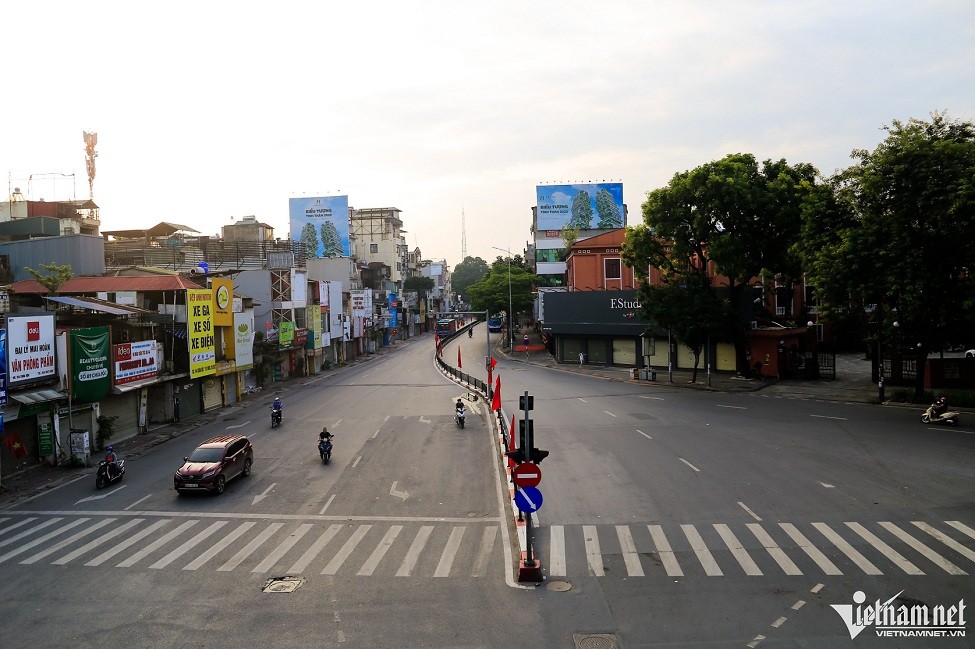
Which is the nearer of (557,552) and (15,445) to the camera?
(557,552)

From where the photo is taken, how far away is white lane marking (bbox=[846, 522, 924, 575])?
1470 centimetres

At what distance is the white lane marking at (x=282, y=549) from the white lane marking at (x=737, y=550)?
11.0m

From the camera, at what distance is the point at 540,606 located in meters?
13.5

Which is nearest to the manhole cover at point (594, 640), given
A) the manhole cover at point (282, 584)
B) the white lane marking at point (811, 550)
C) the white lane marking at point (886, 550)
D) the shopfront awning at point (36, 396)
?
the white lane marking at point (811, 550)

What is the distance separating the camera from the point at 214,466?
23281mm

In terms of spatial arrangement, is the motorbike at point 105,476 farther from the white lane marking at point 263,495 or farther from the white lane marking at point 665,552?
the white lane marking at point 665,552

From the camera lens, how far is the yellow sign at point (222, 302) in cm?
4438

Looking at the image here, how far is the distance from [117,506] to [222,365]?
77.3 ft

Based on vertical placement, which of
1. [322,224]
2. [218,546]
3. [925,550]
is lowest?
[218,546]

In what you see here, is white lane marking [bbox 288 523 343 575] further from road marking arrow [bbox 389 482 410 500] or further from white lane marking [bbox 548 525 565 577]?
white lane marking [bbox 548 525 565 577]

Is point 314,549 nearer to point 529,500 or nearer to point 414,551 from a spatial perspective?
point 414,551

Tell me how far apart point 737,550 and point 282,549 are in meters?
11.3

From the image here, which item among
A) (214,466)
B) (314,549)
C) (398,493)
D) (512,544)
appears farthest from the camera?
(214,466)

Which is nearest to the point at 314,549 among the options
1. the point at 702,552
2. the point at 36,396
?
the point at 702,552
